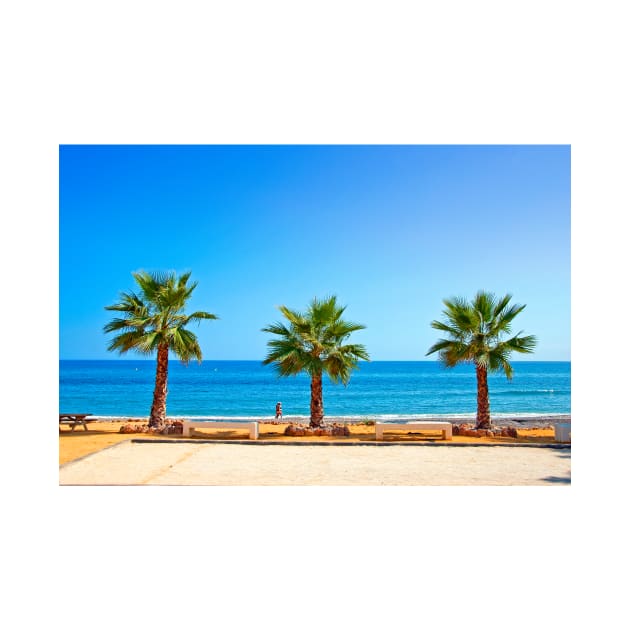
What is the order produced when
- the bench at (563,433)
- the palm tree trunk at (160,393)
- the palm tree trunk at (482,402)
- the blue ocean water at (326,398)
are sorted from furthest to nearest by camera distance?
the blue ocean water at (326,398)
the palm tree trunk at (160,393)
the palm tree trunk at (482,402)
the bench at (563,433)

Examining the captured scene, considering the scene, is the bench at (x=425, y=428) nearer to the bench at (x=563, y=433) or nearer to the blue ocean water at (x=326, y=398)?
the bench at (x=563, y=433)

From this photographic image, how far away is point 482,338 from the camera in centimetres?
1029

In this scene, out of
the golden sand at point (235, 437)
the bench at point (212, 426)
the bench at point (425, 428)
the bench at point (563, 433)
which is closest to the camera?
the golden sand at point (235, 437)

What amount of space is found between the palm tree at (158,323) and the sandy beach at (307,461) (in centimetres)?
141

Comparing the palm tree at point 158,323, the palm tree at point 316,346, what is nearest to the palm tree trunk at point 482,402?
the palm tree at point 316,346

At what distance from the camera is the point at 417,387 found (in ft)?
138

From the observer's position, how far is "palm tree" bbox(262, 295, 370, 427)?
33.2 ft

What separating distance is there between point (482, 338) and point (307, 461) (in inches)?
193

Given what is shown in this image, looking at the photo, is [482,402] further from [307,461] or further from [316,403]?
[307,461]

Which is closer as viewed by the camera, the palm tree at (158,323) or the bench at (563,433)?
the bench at (563,433)

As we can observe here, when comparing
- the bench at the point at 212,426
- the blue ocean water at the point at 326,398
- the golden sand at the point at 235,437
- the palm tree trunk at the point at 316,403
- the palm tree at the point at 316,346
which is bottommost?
the blue ocean water at the point at 326,398

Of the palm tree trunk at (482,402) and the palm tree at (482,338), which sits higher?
the palm tree at (482,338)

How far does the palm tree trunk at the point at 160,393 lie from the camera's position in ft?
34.3
